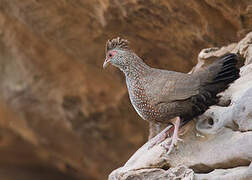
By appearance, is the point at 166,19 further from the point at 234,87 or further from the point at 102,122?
the point at 102,122

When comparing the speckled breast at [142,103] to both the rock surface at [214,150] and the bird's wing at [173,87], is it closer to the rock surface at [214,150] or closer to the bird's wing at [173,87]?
the bird's wing at [173,87]

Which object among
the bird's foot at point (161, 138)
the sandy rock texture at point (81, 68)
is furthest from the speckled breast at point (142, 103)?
the sandy rock texture at point (81, 68)

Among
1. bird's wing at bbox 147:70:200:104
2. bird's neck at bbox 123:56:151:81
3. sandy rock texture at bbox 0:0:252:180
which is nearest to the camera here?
bird's wing at bbox 147:70:200:104

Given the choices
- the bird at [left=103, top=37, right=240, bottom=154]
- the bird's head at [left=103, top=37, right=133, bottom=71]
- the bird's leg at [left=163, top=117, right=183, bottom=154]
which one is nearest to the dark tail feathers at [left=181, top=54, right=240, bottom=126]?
the bird at [left=103, top=37, right=240, bottom=154]

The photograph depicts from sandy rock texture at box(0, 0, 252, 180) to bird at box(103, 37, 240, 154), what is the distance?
0.88ft

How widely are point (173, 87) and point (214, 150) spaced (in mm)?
476

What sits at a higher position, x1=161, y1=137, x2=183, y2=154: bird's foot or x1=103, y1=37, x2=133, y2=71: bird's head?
x1=103, y1=37, x2=133, y2=71: bird's head

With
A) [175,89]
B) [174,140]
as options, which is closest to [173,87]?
[175,89]

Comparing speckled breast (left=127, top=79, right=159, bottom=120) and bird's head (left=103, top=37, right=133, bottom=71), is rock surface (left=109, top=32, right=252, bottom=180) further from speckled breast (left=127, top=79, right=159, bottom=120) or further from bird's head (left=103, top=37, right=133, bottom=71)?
bird's head (left=103, top=37, right=133, bottom=71)

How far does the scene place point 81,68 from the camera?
638 centimetres

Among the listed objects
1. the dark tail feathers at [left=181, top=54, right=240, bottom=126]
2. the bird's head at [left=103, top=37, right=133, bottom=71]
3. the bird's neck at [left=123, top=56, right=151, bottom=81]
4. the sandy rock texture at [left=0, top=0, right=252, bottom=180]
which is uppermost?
the sandy rock texture at [left=0, top=0, right=252, bottom=180]

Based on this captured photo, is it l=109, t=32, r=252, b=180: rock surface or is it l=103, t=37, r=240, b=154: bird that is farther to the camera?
l=103, t=37, r=240, b=154: bird

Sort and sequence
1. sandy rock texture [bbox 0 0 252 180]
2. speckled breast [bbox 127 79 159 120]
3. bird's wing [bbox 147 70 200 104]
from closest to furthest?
bird's wing [bbox 147 70 200 104] < speckled breast [bbox 127 79 159 120] < sandy rock texture [bbox 0 0 252 180]

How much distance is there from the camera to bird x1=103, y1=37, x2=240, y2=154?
10.9 ft
